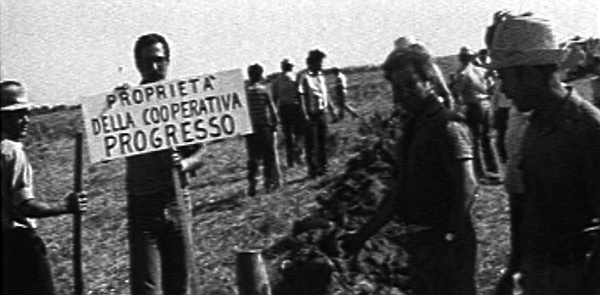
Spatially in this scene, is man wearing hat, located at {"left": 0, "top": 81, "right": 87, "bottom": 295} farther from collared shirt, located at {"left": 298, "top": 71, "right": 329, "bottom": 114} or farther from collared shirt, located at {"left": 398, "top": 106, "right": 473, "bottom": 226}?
collared shirt, located at {"left": 298, "top": 71, "right": 329, "bottom": 114}

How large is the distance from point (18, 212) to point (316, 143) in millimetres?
7224

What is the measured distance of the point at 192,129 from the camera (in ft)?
18.7

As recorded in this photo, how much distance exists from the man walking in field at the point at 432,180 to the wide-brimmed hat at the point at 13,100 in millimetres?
1820

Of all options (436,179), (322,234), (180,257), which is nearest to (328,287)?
(322,234)

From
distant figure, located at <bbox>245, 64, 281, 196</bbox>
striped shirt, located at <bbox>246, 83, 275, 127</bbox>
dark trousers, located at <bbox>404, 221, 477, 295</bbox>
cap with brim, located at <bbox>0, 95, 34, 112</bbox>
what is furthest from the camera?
distant figure, located at <bbox>245, 64, 281, 196</bbox>

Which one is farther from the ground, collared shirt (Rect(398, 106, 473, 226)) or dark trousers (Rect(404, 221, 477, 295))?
collared shirt (Rect(398, 106, 473, 226))

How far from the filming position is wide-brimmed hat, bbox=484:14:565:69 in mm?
3924

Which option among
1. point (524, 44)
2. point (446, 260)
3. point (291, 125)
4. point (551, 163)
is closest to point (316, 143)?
point (291, 125)

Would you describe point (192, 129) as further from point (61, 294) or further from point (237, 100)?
point (61, 294)

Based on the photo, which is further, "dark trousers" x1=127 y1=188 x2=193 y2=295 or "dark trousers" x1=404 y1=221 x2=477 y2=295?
"dark trousers" x1=127 y1=188 x2=193 y2=295

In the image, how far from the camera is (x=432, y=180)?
465cm

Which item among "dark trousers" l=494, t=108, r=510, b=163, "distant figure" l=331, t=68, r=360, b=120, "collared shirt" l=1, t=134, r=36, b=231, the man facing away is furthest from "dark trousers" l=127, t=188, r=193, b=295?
"distant figure" l=331, t=68, r=360, b=120

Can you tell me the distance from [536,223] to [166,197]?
2.40 meters

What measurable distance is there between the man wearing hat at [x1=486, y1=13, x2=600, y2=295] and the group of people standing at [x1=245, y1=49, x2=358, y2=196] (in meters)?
7.32
